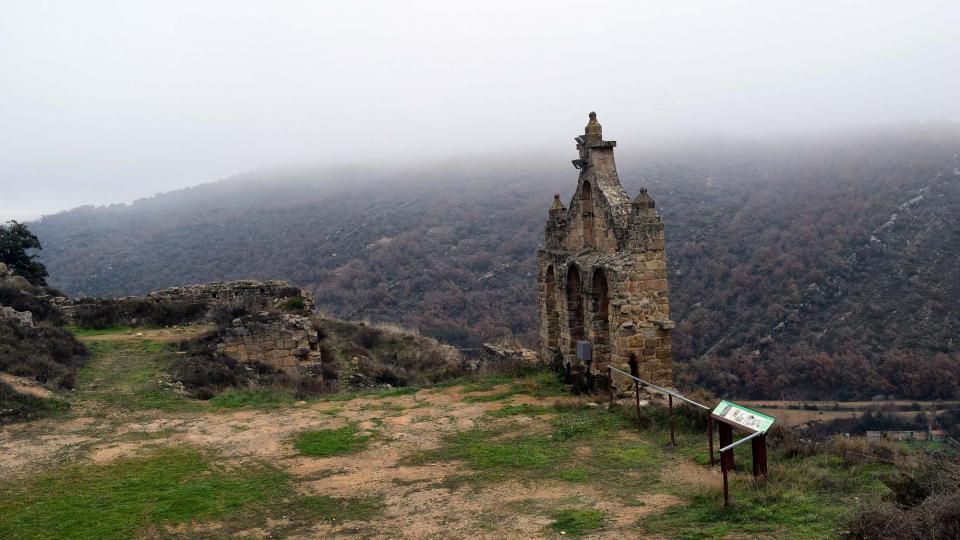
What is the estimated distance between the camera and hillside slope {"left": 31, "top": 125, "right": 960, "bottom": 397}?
1003 inches

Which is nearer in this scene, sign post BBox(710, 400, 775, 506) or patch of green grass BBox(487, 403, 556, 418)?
sign post BBox(710, 400, 775, 506)

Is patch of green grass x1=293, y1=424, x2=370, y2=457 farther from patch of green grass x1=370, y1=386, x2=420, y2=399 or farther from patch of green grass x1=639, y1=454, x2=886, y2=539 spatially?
patch of green grass x1=639, y1=454, x2=886, y2=539

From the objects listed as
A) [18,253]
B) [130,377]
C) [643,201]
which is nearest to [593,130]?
[643,201]

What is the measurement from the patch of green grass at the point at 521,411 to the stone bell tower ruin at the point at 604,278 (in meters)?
1.53

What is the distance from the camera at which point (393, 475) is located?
8.78m

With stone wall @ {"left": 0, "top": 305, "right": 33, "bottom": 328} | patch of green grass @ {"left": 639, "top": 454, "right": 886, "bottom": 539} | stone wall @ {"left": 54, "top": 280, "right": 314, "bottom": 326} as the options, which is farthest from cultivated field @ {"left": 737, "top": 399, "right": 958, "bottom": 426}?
stone wall @ {"left": 0, "top": 305, "right": 33, "bottom": 328}

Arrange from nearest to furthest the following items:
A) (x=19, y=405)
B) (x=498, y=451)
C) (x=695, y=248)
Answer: (x=498, y=451) < (x=19, y=405) < (x=695, y=248)

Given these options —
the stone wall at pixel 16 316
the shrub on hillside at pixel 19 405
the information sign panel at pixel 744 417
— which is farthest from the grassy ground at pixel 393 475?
the stone wall at pixel 16 316

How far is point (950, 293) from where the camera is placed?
84.7 ft

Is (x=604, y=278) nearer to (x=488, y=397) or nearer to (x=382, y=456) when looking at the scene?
(x=488, y=397)

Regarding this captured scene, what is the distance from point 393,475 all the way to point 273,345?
9770 millimetres

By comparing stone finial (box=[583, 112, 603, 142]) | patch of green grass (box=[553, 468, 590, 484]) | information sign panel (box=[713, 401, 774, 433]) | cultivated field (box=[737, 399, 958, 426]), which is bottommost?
cultivated field (box=[737, 399, 958, 426])

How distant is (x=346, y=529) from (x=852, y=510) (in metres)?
4.87

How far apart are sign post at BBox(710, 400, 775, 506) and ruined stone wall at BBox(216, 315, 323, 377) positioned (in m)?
12.2
